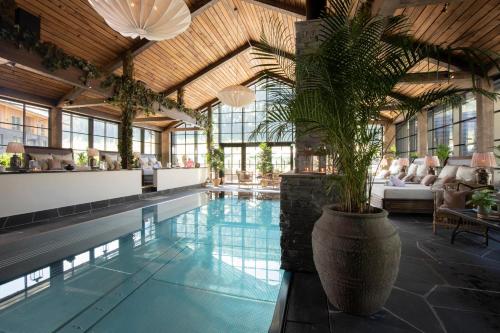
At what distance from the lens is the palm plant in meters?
1.57

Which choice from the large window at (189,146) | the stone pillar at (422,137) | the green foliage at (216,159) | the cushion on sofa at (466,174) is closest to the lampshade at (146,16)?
the cushion on sofa at (466,174)

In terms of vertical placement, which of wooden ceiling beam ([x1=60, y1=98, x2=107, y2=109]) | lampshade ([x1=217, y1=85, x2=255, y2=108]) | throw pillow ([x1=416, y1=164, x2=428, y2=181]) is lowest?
throw pillow ([x1=416, y1=164, x2=428, y2=181])

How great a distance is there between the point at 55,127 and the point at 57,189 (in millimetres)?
4241

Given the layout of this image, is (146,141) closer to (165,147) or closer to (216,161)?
(165,147)

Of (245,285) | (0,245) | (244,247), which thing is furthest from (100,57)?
(245,285)

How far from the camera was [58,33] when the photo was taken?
526cm

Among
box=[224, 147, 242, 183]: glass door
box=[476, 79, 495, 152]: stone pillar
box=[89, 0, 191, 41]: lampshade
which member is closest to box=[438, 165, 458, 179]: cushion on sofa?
box=[476, 79, 495, 152]: stone pillar

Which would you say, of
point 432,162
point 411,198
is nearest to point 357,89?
point 411,198

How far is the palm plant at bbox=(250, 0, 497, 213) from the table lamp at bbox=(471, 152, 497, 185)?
2585mm

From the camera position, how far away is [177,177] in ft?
27.1

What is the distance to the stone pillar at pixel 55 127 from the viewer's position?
24.1 ft

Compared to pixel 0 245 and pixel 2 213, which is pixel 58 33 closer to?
pixel 2 213

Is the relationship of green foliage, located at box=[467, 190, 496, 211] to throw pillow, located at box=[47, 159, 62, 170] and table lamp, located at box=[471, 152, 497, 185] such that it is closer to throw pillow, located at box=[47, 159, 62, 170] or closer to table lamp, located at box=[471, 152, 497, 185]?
table lamp, located at box=[471, 152, 497, 185]

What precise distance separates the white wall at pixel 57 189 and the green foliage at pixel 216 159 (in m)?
4.62
